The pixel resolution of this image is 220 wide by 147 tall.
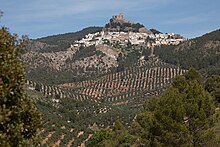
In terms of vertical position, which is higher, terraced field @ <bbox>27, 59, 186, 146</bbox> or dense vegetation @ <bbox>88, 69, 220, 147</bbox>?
dense vegetation @ <bbox>88, 69, 220, 147</bbox>

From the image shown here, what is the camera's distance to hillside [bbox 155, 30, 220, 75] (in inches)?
5418

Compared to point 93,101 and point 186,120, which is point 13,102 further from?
point 93,101

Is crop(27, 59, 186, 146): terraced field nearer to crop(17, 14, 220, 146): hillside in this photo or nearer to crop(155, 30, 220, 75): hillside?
crop(17, 14, 220, 146): hillside

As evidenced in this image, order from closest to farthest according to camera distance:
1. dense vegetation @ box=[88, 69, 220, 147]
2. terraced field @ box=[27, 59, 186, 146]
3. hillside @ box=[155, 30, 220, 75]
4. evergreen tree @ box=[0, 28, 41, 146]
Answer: evergreen tree @ box=[0, 28, 41, 146]
dense vegetation @ box=[88, 69, 220, 147]
terraced field @ box=[27, 59, 186, 146]
hillside @ box=[155, 30, 220, 75]

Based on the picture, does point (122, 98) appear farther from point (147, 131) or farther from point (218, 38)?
point (147, 131)

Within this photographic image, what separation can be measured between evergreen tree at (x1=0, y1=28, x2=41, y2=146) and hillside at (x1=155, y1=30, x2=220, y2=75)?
12488 centimetres

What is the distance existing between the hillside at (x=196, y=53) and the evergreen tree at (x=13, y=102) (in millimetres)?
124883

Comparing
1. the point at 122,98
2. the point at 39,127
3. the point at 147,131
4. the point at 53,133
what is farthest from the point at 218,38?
the point at 39,127

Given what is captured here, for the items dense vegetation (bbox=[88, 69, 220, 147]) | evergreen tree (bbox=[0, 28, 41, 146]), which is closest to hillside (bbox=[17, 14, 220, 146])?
dense vegetation (bbox=[88, 69, 220, 147])

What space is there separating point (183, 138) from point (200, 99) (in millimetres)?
3089

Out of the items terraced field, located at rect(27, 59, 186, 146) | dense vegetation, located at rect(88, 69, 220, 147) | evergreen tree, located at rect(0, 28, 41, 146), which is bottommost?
terraced field, located at rect(27, 59, 186, 146)

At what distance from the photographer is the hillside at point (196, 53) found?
137625mm

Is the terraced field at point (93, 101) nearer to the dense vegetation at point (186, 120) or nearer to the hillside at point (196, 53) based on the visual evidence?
the hillside at point (196, 53)

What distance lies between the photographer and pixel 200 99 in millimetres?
25312
